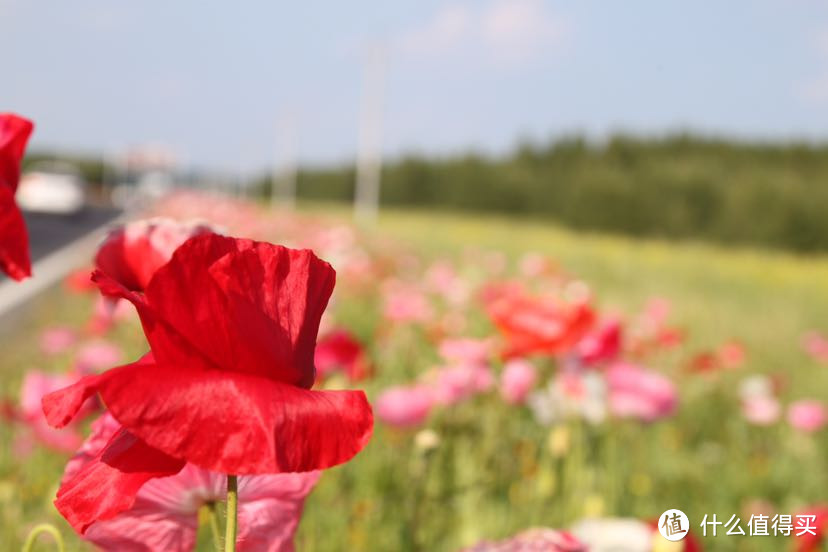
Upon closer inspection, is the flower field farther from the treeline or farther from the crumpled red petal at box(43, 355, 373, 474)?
the treeline

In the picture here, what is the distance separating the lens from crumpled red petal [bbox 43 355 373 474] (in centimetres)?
40

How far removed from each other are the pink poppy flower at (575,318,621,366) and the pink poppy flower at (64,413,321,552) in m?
1.18

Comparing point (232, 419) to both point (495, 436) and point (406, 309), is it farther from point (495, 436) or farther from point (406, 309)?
point (406, 309)

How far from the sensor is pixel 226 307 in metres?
0.44

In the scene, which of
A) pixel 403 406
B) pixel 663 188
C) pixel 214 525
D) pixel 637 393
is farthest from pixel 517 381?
pixel 663 188

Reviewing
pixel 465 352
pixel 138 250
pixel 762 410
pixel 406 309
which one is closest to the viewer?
pixel 138 250

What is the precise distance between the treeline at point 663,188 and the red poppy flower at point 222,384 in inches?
780

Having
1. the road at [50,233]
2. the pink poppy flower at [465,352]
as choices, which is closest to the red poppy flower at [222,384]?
the pink poppy flower at [465,352]

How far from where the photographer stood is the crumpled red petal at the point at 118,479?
47cm

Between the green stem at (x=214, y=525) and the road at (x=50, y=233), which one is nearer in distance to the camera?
the green stem at (x=214, y=525)

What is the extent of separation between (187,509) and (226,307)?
198mm

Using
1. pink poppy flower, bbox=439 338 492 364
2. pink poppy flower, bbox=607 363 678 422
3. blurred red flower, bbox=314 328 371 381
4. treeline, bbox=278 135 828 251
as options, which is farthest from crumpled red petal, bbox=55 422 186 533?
treeline, bbox=278 135 828 251

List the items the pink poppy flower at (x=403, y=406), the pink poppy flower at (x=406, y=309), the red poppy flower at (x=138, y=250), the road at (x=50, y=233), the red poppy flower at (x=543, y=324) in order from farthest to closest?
the road at (x=50, y=233) < the pink poppy flower at (x=406, y=309) < the pink poppy flower at (x=403, y=406) < the red poppy flower at (x=543, y=324) < the red poppy flower at (x=138, y=250)

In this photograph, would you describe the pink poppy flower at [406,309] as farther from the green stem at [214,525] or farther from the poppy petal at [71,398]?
the poppy petal at [71,398]
